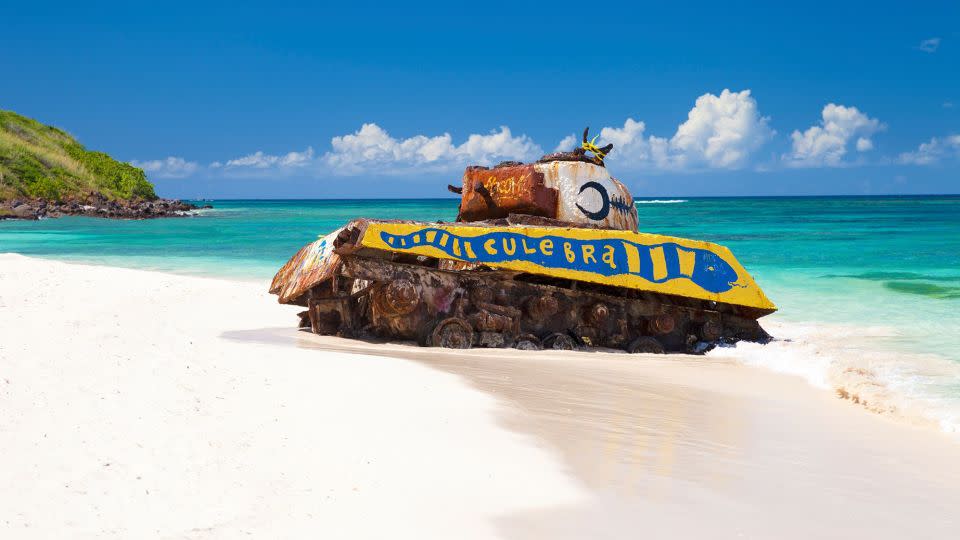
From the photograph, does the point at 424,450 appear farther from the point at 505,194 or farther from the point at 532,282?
the point at 505,194

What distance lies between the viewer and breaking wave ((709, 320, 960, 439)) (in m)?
6.93

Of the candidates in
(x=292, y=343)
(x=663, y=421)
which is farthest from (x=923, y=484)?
(x=292, y=343)

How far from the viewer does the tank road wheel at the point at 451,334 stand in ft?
30.4

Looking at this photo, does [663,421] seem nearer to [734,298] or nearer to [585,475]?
[585,475]

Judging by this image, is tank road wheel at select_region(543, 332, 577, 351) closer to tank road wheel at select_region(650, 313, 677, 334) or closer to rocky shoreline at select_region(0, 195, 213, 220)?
tank road wheel at select_region(650, 313, 677, 334)

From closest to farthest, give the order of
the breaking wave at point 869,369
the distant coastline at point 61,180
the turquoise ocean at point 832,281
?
the breaking wave at point 869,369, the turquoise ocean at point 832,281, the distant coastline at point 61,180

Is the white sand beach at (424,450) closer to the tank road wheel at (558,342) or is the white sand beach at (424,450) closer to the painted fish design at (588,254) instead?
the tank road wheel at (558,342)

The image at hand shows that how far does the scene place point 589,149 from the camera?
11.0 m

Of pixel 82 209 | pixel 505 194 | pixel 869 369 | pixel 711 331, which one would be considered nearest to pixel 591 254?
pixel 505 194

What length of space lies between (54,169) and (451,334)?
180 feet

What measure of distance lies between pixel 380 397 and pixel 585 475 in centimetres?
205

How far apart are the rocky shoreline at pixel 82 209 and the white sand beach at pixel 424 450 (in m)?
42.1

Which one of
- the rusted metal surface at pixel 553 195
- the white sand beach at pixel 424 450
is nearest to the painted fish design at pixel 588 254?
the rusted metal surface at pixel 553 195

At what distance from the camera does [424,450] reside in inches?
196
